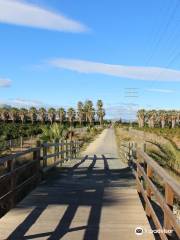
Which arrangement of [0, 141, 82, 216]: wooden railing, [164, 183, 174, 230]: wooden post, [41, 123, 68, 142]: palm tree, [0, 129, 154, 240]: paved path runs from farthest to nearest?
[41, 123, 68, 142]: palm tree
[0, 141, 82, 216]: wooden railing
[0, 129, 154, 240]: paved path
[164, 183, 174, 230]: wooden post

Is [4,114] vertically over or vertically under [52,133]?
over

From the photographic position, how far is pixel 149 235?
7.63 meters

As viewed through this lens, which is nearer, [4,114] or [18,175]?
[18,175]

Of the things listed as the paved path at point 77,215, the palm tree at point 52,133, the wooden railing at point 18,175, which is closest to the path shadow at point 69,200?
the paved path at point 77,215

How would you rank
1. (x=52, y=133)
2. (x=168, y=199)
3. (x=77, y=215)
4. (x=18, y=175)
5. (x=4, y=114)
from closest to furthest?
(x=168, y=199) → (x=77, y=215) → (x=18, y=175) → (x=52, y=133) → (x=4, y=114)

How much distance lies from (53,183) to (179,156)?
26.0m

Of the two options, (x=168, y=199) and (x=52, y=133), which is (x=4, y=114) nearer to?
(x=52, y=133)

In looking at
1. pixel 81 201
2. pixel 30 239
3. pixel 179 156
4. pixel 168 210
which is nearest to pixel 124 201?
pixel 81 201

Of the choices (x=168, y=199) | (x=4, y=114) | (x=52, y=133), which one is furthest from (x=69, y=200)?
(x=4, y=114)

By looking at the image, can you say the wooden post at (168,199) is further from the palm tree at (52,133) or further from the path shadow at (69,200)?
the palm tree at (52,133)

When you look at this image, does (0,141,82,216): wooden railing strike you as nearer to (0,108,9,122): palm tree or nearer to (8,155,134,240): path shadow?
(8,155,134,240): path shadow

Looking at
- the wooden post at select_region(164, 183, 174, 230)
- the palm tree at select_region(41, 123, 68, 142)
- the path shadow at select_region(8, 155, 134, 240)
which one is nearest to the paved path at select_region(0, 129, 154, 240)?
the path shadow at select_region(8, 155, 134, 240)

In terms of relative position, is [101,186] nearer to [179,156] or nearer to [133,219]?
[133,219]

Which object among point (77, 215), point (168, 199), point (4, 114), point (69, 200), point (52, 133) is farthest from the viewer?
point (4, 114)
